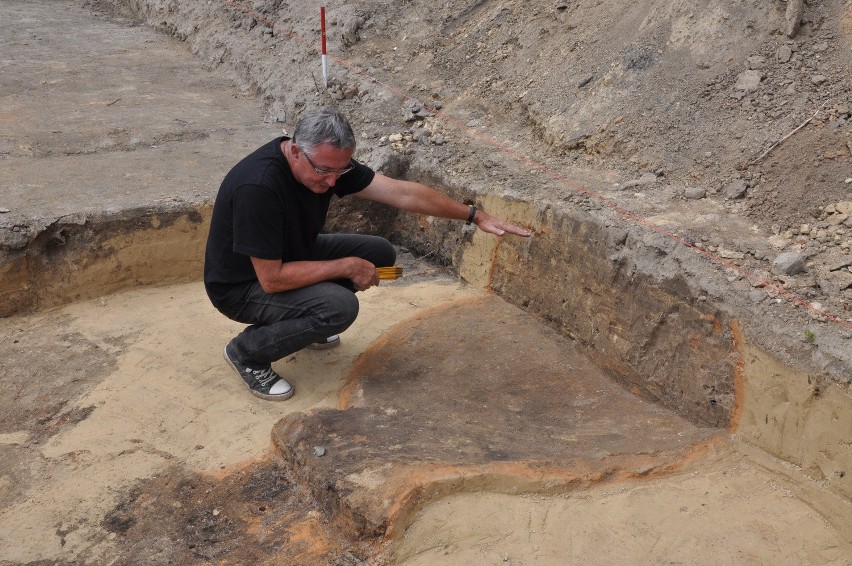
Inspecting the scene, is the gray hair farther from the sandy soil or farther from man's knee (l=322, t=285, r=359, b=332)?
the sandy soil

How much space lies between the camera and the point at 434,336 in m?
4.32

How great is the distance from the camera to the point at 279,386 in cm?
381

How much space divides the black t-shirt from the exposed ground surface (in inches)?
24.6

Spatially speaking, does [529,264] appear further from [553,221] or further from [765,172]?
[765,172]

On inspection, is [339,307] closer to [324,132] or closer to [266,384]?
[266,384]

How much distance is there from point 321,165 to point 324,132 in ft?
→ 0.51

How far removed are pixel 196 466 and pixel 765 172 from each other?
10.3 ft

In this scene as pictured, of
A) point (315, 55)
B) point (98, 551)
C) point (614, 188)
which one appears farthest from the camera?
point (315, 55)

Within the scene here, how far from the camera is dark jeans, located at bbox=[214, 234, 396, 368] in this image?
12.0ft

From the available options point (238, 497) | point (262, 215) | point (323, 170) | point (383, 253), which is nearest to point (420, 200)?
point (383, 253)

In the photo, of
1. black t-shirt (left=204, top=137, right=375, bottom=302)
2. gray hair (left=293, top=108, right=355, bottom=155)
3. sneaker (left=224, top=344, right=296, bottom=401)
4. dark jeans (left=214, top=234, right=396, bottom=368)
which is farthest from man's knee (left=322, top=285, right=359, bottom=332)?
gray hair (left=293, top=108, right=355, bottom=155)

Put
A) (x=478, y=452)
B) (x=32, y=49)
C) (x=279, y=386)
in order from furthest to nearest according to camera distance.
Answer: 1. (x=32, y=49)
2. (x=279, y=386)
3. (x=478, y=452)

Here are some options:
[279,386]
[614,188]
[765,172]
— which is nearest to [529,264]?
[614,188]

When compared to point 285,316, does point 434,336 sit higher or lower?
lower
